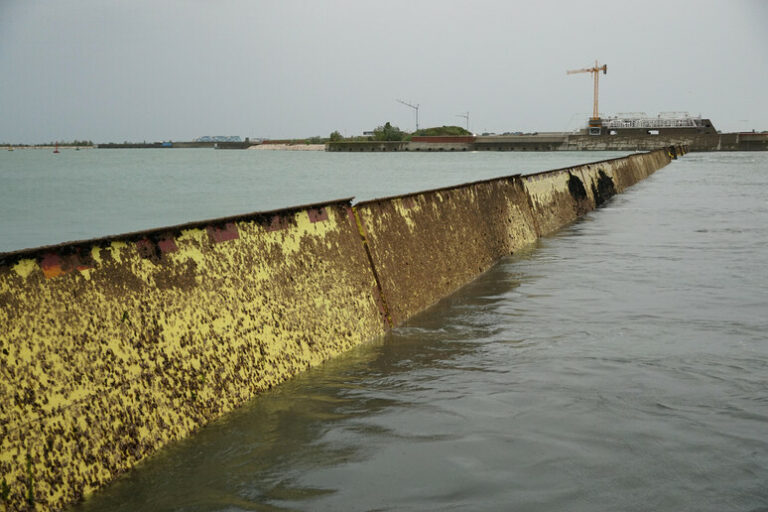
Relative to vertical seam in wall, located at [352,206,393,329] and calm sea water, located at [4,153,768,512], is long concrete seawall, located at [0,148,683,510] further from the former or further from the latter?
calm sea water, located at [4,153,768,512]

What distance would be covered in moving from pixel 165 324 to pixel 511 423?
61.2 inches

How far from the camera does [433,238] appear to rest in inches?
229

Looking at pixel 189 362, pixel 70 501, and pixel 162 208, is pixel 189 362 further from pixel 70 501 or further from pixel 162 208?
pixel 162 208

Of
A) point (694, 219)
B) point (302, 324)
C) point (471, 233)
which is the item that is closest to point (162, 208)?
point (694, 219)

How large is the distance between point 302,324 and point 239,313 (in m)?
0.53

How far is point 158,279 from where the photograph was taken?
292 centimetres

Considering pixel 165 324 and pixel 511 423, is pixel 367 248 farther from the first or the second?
A: pixel 165 324

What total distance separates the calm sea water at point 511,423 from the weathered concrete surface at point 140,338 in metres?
0.13

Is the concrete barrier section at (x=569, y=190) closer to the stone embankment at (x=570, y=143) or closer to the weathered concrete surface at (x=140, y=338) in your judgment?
the weathered concrete surface at (x=140, y=338)

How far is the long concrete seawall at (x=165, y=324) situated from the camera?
7.49 ft

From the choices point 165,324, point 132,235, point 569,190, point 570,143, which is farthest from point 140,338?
point 570,143

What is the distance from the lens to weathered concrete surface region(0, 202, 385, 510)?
2.27 metres

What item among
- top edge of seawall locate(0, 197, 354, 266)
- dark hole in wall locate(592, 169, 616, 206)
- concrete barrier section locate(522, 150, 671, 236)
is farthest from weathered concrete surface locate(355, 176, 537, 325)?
dark hole in wall locate(592, 169, 616, 206)

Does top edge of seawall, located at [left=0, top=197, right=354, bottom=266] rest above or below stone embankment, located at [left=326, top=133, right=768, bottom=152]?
below
